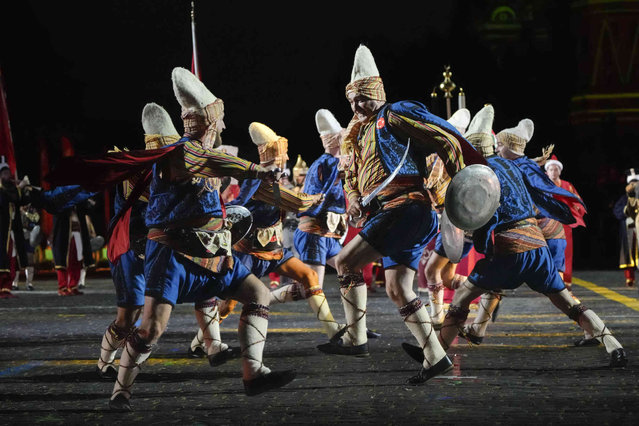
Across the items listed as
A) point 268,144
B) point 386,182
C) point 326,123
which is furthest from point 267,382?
point 326,123

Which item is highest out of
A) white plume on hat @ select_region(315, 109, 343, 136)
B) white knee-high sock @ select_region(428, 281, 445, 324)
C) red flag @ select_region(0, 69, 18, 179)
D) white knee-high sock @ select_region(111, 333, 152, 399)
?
white plume on hat @ select_region(315, 109, 343, 136)

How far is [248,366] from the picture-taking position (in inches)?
271

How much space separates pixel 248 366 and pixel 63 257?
37.1ft

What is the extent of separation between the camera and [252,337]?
6.88m

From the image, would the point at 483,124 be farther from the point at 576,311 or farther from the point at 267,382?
the point at 267,382

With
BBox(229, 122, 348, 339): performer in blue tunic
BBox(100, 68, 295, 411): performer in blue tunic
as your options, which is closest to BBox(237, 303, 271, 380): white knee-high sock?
BBox(100, 68, 295, 411): performer in blue tunic

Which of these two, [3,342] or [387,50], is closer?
[3,342]

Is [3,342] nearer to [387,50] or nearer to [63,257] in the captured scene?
[63,257]

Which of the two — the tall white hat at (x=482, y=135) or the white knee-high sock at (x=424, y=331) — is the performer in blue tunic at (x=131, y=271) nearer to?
the white knee-high sock at (x=424, y=331)

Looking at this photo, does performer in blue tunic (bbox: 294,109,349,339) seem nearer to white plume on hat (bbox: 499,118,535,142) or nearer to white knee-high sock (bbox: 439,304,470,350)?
white plume on hat (bbox: 499,118,535,142)

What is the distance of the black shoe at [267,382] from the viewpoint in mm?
6816

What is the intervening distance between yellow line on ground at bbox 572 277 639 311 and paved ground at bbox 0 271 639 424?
1918mm

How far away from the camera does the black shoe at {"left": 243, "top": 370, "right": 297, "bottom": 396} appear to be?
6816mm

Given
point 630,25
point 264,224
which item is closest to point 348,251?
point 264,224
